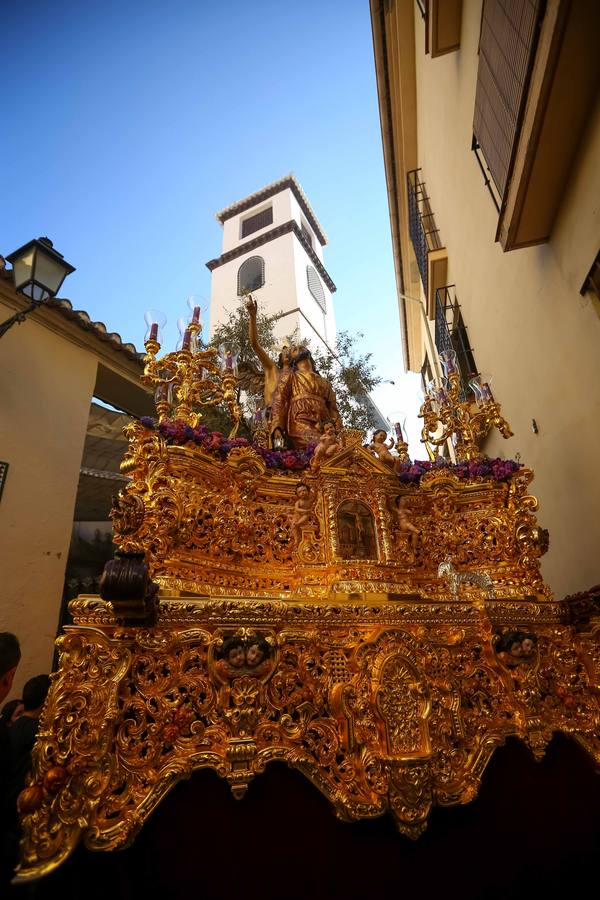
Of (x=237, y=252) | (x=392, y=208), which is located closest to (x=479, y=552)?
(x=392, y=208)

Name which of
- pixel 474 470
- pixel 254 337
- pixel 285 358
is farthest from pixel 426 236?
pixel 474 470

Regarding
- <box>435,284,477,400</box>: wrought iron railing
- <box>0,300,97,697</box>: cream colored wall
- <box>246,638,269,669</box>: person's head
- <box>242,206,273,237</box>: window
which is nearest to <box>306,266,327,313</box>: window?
<box>242,206,273,237</box>: window

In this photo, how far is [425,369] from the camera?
52.3 feet

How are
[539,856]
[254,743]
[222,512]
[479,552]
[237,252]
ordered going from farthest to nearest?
[237,252] < [479,552] < [222,512] < [539,856] < [254,743]

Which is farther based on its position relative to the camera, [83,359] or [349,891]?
[83,359]

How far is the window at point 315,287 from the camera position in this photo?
826 inches

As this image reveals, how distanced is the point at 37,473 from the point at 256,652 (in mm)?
5039

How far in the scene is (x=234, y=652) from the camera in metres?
2.76

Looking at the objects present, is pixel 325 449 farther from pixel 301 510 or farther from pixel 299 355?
pixel 299 355

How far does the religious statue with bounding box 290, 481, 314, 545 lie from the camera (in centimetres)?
402

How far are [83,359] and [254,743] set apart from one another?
6963mm

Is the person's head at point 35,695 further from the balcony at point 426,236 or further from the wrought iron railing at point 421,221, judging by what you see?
the wrought iron railing at point 421,221

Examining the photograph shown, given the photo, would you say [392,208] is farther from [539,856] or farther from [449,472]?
[539,856]

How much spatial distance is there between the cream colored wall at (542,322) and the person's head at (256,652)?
12.8 ft
